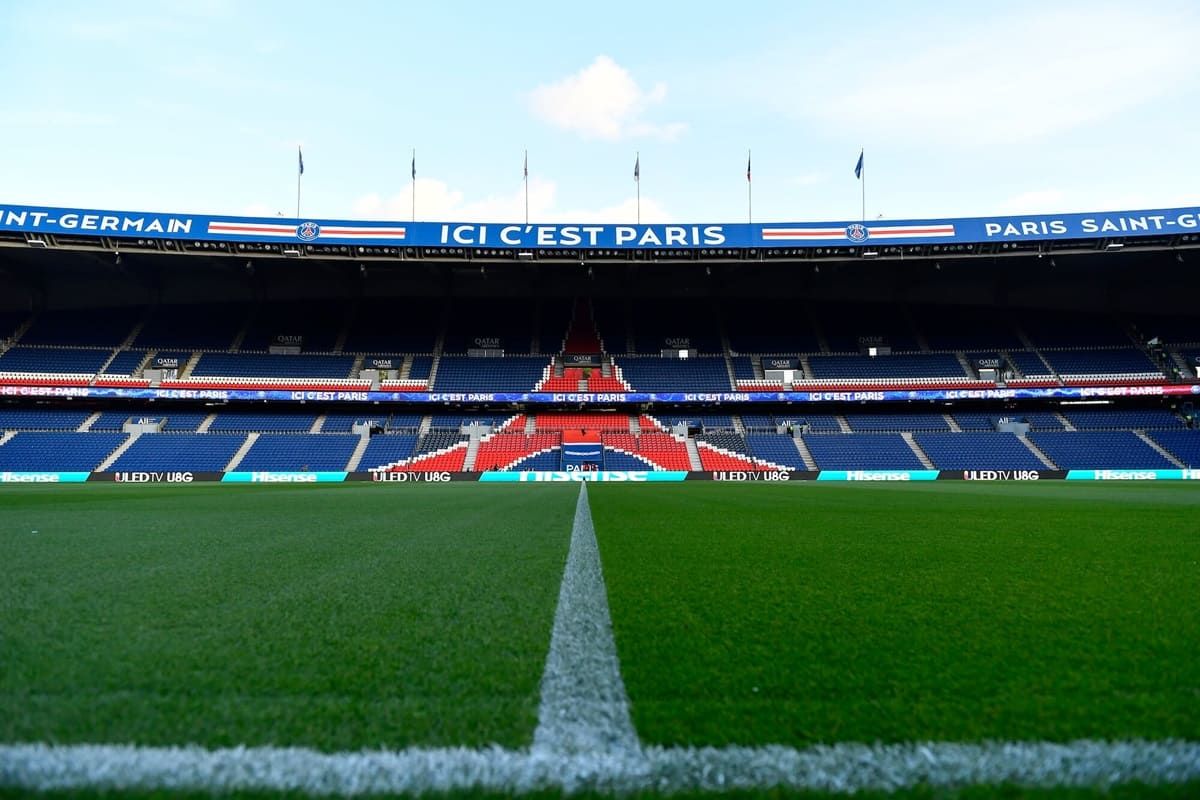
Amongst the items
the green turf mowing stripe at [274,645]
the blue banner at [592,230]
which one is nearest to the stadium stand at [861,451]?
the blue banner at [592,230]

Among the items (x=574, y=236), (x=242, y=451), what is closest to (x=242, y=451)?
(x=242, y=451)

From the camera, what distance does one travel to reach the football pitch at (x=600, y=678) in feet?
2.68

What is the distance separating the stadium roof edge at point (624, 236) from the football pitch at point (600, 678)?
21.4m

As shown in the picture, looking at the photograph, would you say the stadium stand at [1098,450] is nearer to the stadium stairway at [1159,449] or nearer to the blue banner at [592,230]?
the stadium stairway at [1159,449]

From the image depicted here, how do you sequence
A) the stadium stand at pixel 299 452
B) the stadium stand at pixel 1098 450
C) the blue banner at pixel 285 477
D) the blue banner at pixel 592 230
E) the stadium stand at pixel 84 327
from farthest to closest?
the stadium stand at pixel 84 327
the stadium stand at pixel 299 452
the stadium stand at pixel 1098 450
the blue banner at pixel 285 477
the blue banner at pixel 592 230

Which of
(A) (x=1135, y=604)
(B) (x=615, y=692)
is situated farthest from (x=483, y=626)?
(A) (x=1135, y=604)

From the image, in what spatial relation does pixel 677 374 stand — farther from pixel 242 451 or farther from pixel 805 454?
pixel 242 451

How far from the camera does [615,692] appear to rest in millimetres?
1121

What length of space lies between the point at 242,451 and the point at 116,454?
420 cm

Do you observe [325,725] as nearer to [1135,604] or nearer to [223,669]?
[223,669]

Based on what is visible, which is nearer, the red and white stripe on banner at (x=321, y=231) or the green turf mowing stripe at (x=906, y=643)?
the green turf mowing stripe at (x=906, y=643)

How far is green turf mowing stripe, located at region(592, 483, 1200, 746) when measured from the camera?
0.97m

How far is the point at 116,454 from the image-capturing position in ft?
73.6

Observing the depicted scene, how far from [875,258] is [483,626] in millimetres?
25632
